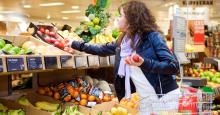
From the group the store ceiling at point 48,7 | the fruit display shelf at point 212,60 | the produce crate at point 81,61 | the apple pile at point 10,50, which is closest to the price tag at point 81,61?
the produce crate at point 81,61

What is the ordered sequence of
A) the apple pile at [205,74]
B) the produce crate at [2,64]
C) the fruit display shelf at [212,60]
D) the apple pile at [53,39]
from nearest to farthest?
the produce crate at [2,64] < the apple pile at [53,39] < the apple pile at [205,74] < the fruit display shelf at [212,60]

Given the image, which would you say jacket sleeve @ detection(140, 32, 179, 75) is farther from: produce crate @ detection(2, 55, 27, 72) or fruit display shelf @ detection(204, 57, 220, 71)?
fruit display shelf @ detection(204, 57, 220, 71)

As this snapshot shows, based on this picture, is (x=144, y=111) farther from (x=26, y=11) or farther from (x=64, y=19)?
(x=64, y=19)

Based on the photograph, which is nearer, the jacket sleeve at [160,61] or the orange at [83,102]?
the jacket sleeve at [160,61]

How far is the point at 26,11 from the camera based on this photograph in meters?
14.4

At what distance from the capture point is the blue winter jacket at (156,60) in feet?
7.63

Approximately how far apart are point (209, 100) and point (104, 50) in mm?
1210

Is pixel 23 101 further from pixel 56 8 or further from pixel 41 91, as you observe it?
pixel 56 8

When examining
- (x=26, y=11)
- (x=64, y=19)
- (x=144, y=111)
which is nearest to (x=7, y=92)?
(x=144, y=111)

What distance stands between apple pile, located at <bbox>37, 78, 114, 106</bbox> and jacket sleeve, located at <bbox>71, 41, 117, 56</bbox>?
1.21 feet

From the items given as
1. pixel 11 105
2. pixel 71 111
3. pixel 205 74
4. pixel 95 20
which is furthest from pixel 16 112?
pixel 205 74

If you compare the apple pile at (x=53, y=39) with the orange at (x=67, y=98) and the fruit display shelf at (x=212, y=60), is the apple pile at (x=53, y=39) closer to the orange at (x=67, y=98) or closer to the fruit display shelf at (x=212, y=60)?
the orange at (x=67, y=98)

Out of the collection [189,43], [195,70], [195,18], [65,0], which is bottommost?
[195,70]

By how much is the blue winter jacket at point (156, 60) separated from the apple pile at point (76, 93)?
353mm
